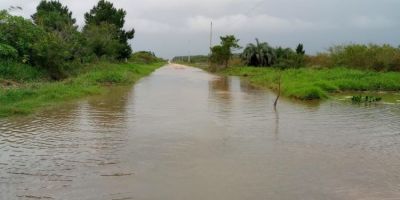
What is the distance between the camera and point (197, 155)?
8.77 m

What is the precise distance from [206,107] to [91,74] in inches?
452

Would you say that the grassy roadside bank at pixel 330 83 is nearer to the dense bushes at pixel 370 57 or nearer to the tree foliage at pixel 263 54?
the dense bushes at pixel 370 57

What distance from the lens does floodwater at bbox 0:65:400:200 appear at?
670cm

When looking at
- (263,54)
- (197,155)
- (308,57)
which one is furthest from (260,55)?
(197,155)

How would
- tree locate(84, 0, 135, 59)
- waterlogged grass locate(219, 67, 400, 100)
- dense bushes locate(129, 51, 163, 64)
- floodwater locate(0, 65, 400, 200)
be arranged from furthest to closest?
dense bushes locate(129, 51, 163, 64), tree locate(84, 0, 135, 59), waterlogged grass locate(219, 67, 400, 100), floodwater locate(0, 65, 400, 200)

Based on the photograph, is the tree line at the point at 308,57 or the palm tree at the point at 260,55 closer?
the tree line at the point at 308,57

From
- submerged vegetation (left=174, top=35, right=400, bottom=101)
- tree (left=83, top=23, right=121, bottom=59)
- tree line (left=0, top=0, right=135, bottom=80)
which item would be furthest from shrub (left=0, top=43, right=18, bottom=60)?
tree (left=83, top=23, right=121, bottom=59)

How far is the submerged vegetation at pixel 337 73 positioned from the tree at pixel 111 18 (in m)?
12.7

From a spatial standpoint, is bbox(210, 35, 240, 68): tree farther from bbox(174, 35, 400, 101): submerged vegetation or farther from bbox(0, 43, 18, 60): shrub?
bbox(0, 43, 18, 60): shrub

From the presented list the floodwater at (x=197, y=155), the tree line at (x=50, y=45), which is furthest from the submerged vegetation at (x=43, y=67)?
the floodwater at (x=197, y=155)

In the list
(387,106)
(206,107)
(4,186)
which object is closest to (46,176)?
(4,186)

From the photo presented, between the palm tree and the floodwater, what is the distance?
121 feet

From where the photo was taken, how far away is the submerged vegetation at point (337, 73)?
23.4 meters

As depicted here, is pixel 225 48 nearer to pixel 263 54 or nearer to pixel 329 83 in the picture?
pixel 263 54
